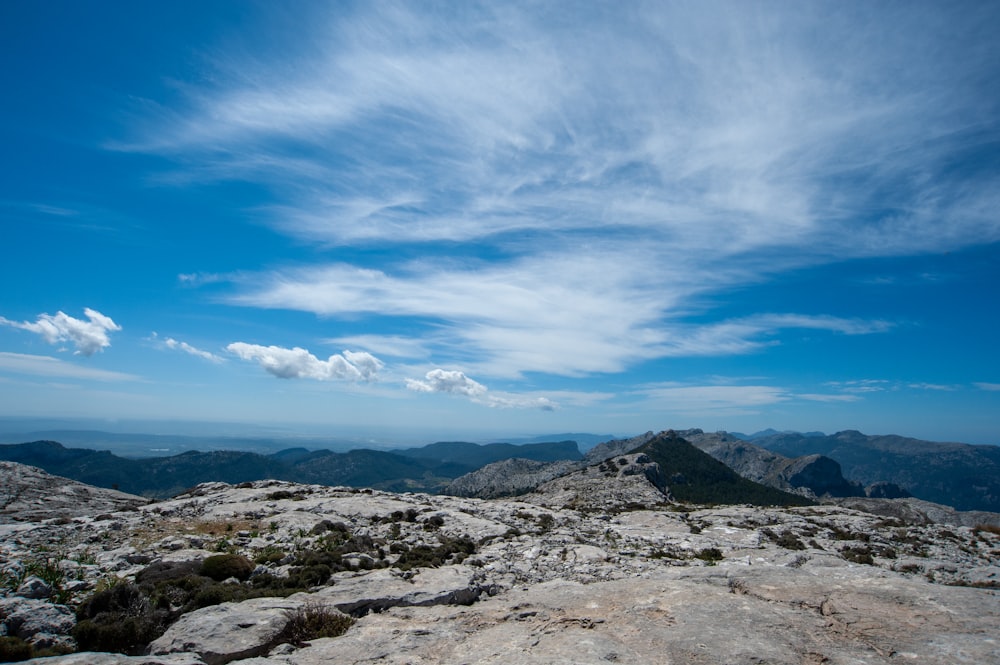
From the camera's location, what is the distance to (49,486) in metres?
40.7

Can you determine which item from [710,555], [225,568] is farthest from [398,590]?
[710,555]

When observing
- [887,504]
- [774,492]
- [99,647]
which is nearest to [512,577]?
[99,647]

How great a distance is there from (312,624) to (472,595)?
5320 millimetres

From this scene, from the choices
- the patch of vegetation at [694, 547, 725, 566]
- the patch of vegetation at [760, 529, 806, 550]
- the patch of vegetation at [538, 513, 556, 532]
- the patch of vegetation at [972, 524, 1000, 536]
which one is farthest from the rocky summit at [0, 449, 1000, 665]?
the patch of vegetation at [972, 524, 1000, 536]

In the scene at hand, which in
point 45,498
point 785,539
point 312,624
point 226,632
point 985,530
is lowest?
point 45,498

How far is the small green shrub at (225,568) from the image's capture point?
60.0 ft

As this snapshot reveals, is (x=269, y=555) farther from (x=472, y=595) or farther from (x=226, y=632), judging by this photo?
(x=472, y=595)

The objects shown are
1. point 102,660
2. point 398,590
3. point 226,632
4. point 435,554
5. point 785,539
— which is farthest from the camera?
point 785,539

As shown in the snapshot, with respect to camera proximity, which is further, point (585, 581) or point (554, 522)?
point (554, 522)

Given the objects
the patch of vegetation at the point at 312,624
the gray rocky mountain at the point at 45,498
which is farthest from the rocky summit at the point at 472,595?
the gray rocky mountain at the point at 45,498

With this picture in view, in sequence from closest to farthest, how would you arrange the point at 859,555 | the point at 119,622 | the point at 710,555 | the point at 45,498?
the point at 119,622 < the point at 710,555 < the point at 859,555 < the point at 45,498

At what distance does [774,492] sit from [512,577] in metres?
184

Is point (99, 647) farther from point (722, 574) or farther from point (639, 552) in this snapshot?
point (639, 552)

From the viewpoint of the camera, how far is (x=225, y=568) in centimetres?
1855
